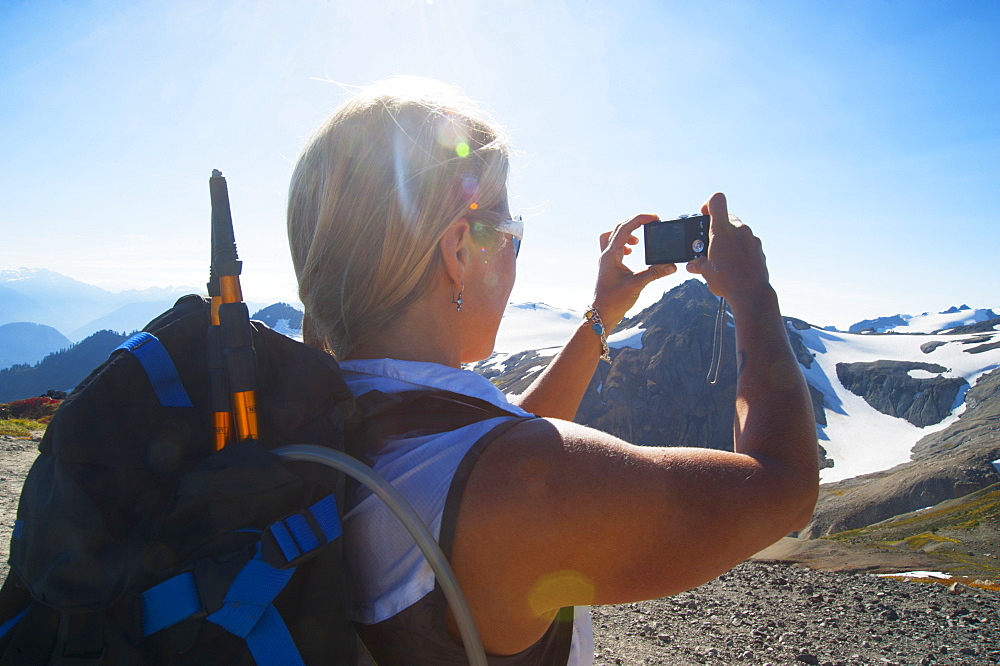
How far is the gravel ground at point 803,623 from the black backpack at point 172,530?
8.61 meters

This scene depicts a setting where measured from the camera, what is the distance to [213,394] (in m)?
1.53

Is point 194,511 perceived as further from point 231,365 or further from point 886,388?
point 886,388

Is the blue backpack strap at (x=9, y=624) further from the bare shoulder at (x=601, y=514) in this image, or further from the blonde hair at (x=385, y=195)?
the blonde hair at (x=385, y=195)

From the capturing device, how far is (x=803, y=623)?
1044 centimetres

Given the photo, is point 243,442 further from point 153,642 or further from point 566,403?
point 566,403

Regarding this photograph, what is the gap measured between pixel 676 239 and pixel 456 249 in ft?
5.86

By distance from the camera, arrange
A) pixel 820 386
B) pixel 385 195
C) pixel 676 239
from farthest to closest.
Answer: pixel 820 386 < pixel 676 239 < pixel 385 195

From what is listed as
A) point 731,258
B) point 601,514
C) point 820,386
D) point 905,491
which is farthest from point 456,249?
point 820,386

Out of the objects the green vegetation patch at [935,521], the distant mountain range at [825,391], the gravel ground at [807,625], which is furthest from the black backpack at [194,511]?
the distant mountain range at [825,391]

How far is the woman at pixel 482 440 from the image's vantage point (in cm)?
155

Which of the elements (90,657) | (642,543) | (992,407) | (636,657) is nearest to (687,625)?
(636,657)

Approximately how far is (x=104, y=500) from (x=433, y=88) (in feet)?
5.97

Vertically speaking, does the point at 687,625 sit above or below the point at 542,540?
below

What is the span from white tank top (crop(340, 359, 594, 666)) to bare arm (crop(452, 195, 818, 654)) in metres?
0.09
